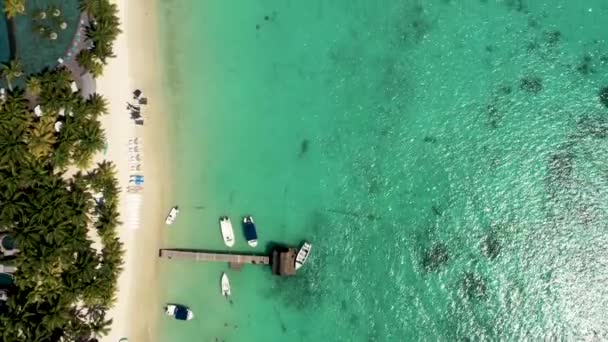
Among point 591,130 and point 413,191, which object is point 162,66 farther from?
point 591,130

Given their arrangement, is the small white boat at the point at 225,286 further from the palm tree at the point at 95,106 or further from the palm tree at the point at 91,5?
the palm tree at the point at 91,5

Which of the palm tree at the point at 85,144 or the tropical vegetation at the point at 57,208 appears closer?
the tropical vegetation at the point at 57,208

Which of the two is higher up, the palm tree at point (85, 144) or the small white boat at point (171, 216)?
the palm tree at point (85, 144)

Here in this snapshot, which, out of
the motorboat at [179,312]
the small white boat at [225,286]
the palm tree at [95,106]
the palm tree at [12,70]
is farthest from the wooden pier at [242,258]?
the palm tree at [12,70]

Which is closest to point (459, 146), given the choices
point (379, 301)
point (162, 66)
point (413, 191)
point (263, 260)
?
point (413, 191)

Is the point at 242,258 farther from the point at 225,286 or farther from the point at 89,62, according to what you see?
the point at 89,62

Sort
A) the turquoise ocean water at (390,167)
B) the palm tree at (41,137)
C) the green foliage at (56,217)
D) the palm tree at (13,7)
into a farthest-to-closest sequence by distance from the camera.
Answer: the turquoise ocean water at (390,167) < the palm tree at (13,7) < the palm tree at (41,137) < the green foliage at (56,217)

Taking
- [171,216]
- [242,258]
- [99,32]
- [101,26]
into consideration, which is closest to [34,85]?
[99,32]
